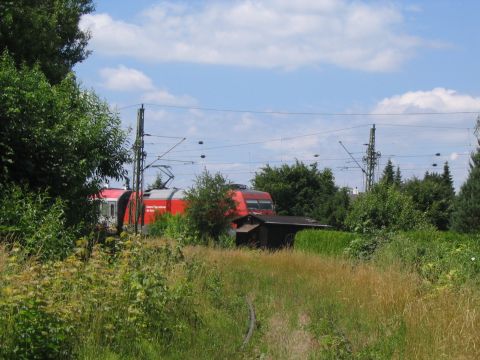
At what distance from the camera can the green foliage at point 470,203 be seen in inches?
1419

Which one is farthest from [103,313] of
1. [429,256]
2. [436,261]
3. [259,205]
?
[259,205]

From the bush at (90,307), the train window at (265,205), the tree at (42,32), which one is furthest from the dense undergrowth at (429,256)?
Answer: the train window at (265,205)

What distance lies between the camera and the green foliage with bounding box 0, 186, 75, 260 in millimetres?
10914

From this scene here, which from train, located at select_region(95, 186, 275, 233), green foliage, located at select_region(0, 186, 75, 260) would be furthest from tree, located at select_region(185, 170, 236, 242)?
green foliage, located at select_region(0, 186, 75, 260)

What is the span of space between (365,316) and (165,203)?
129 ft

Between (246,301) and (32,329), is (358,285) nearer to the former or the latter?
(246,301)

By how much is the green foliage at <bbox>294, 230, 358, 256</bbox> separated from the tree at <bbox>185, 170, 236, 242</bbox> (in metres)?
7.88

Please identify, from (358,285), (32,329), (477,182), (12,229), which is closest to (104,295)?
(32,329)

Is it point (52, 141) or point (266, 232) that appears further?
point (266, 232)

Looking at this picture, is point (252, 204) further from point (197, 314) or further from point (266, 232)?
point (197, 314)

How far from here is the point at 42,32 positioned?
20344 millimetres

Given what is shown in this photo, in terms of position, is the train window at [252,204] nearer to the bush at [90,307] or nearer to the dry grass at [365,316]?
the dry grass at [365,316]

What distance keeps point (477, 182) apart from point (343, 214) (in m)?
23.4

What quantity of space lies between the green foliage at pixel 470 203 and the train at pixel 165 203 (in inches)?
501
